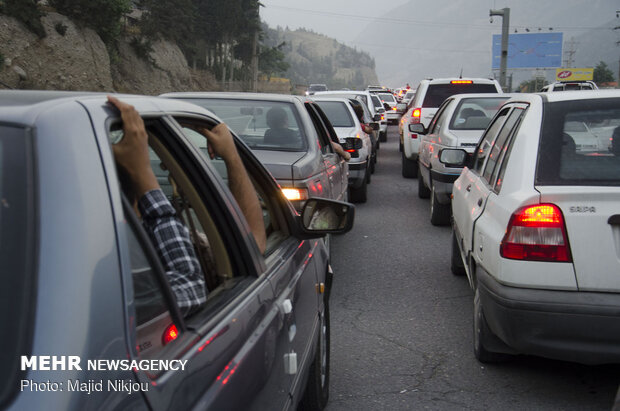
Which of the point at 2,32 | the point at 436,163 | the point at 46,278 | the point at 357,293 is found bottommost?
the point at 357,293

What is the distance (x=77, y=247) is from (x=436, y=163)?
857cm

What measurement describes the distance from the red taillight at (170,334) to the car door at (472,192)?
333 cm

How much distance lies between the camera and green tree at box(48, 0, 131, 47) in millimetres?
40094

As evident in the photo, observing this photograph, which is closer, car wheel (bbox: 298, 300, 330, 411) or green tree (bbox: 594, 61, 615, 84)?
car wheel (bbox: 298, 300, 330, 411)

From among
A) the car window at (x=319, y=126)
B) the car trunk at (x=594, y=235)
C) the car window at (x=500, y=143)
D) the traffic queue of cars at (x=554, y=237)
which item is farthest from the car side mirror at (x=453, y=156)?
the car trunk at (x=594, y=235)

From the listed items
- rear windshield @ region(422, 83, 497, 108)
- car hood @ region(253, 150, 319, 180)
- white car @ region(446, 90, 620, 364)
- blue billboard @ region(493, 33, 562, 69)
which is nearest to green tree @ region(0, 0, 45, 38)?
rear windshield @ region(422, 83, 497, 108)

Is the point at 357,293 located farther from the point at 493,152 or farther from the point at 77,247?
the point at 77,247

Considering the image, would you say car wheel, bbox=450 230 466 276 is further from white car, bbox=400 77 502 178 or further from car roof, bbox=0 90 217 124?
white car, bbox=400 77 502 178

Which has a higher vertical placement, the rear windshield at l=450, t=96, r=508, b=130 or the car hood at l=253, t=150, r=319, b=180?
the rear windshield at l=450, t=96, r=508, b=130

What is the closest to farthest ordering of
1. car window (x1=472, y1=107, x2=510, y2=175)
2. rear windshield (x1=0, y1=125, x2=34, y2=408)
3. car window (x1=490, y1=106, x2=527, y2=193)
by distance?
1. rear windshield (x1=0, y1=125, x2=34, y2=408)
2. car window (x1=490, y1=106, x2=527, y2=193)
3. car window (x1=472, y1=107, x2=510, y2=175)

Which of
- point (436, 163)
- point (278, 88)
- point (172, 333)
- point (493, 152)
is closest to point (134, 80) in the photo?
point (436, 163)

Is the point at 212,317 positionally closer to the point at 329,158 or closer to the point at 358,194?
the point at 329,158

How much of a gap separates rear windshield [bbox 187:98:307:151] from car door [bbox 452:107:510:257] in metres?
1.61

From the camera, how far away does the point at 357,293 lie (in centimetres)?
677
